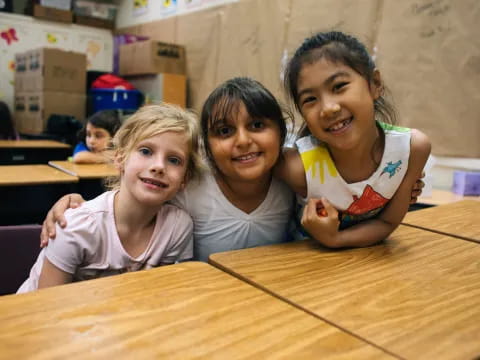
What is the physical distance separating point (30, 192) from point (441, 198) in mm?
2264

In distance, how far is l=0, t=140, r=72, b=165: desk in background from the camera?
3131 mm

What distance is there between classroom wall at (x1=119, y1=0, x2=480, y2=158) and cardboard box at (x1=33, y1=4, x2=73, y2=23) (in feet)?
8.40

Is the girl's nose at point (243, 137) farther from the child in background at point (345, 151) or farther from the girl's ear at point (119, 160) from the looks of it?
the girl's ear at point (119, 160)

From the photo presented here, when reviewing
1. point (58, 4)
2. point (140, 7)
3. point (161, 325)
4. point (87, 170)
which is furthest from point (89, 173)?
point (58, 4)

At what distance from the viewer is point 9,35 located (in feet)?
14.7

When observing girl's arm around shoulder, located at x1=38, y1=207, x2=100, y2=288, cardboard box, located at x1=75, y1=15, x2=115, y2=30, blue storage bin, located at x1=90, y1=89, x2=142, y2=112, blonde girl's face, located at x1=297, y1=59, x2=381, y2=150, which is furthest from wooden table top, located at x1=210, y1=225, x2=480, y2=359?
cardboard box, located at x1=75, y1=15, x2=115, y2=30

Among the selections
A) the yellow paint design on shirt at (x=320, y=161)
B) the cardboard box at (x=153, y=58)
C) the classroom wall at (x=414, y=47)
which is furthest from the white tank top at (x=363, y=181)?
the cardboard box at (x=153, y=58)

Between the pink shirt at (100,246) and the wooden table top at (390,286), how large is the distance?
31 centimetres

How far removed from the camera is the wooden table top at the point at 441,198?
188 centimetres

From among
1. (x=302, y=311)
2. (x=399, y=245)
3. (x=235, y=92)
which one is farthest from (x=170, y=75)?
(x=302, y=311)

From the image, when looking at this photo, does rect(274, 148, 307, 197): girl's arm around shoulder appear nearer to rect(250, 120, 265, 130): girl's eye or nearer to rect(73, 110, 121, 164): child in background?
rect(250, 120, 265, 130): girl's eye

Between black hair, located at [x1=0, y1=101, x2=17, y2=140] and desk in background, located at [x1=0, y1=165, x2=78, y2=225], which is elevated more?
black hair, located at [x1=0, y1=101, x2=17, y2=140]

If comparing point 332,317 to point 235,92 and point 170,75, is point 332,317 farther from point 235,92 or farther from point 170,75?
point 170,75

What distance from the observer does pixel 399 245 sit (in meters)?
1.02
